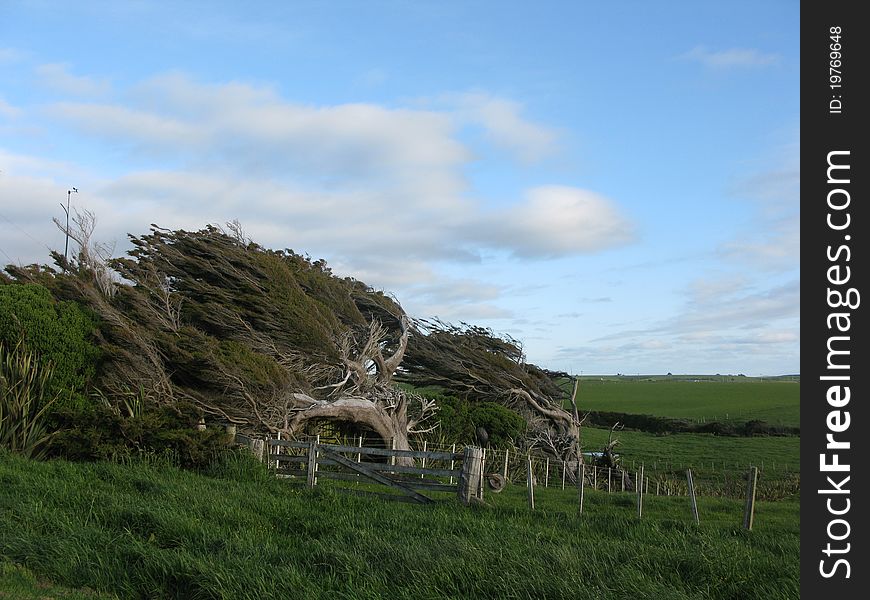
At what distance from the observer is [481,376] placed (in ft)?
89.8

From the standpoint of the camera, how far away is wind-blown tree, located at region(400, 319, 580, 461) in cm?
2712

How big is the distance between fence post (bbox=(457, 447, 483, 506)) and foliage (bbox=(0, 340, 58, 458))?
322 inches

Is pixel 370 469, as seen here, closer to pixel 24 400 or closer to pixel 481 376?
pixel 24 400

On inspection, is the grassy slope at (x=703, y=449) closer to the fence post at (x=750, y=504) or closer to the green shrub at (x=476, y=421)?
the green shrub at (x=476, y=421)

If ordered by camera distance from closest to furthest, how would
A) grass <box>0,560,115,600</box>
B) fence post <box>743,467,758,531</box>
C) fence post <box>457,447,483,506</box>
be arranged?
grass <box>0,560,115,600</box>
fence post <box>743,467,758,531</box>
fence post <box>457,447,483,506</box>

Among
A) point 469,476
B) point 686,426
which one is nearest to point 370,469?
point 469,476

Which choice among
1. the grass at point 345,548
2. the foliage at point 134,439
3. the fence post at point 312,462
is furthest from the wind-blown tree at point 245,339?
the grass at point 345,548

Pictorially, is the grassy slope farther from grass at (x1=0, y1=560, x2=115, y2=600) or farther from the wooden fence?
grass at (x1=0, y1=560, x2=115, y2=600)

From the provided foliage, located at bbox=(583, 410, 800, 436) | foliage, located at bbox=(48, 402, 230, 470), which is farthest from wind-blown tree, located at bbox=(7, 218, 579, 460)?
foliage, located at bbox=(583, 410, 800, 436)

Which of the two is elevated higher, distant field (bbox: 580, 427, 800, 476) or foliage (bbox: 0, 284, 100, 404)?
foliage (bbox: 0, 284, 100, 404)

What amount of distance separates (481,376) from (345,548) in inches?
759

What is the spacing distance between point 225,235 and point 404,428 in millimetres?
7791

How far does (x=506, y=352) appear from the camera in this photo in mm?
29062

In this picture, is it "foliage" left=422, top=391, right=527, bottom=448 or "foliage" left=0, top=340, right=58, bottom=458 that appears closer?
"foliage" left=0, top=340, right=58, bottom=458
